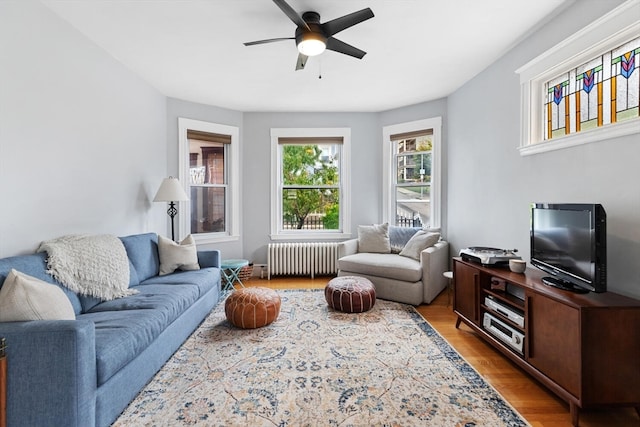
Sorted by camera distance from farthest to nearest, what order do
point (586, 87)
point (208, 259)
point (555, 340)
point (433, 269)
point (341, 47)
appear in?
point (433, 269) → point (208, 259) → point (341, 47) → point (586, 87) → point (555, 340)

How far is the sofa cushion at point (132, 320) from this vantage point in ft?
5.20

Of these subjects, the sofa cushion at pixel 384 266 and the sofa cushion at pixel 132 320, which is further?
the sofa cushion at pixel 384 266

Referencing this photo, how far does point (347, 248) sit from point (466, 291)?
1.76 meters

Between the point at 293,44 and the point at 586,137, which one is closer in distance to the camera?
the point at 586,137

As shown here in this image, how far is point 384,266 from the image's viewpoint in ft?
11.8

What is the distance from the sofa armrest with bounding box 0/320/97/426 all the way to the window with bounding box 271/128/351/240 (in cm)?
352

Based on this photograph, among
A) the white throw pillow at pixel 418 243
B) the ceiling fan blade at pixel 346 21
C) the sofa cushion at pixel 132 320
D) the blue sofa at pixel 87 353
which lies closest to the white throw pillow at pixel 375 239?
the white throw pillow at pixel 418 243

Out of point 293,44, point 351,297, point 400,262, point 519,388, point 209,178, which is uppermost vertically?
point 293,44

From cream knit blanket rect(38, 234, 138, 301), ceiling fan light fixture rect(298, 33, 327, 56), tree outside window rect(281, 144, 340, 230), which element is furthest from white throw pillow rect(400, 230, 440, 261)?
cream knit blanket rect(38, 234, 138, 301)

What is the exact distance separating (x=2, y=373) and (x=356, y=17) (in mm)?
2745

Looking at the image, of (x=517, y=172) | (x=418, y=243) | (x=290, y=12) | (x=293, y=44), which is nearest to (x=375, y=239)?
(x=418, y=243)

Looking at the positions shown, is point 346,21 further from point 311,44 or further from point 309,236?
point 309,236

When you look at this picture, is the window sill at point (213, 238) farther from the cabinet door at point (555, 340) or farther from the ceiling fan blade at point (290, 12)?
the cabinet door at point (555, 340)

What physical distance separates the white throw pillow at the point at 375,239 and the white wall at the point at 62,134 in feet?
9.56
